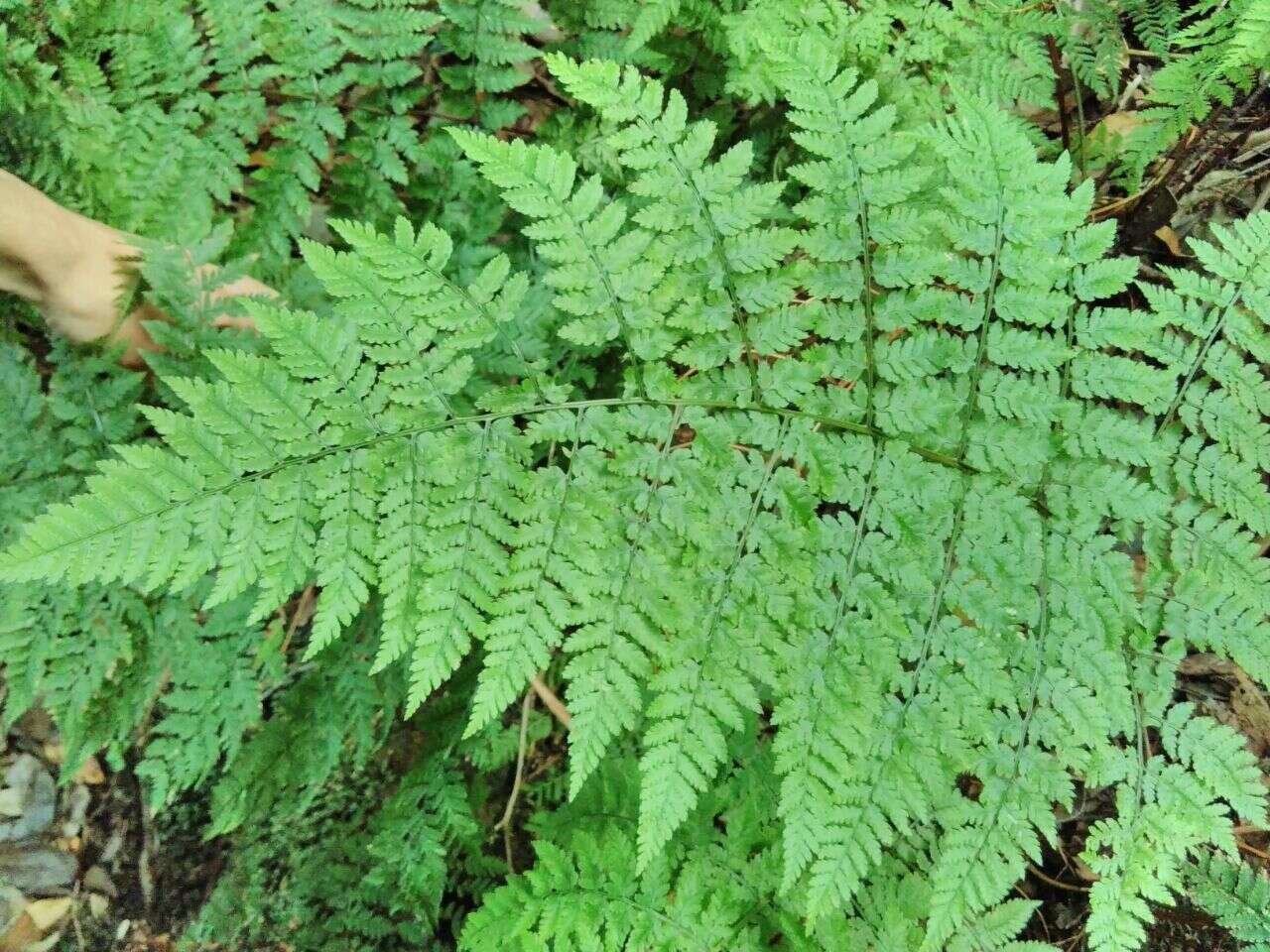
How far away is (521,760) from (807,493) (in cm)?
159

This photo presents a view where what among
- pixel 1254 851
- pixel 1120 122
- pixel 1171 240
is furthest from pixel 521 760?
pixel 1120 122

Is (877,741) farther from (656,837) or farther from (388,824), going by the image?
(388,824)

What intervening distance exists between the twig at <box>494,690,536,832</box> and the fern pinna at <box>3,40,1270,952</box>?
4.04ft

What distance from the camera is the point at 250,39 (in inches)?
107

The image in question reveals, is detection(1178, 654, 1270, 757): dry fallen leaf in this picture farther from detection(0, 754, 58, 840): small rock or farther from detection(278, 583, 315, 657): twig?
detection(0, 754, 58, 840): small rock

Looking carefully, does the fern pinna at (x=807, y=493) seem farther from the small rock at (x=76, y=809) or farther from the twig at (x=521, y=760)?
the small rock at (x=76, y=809)

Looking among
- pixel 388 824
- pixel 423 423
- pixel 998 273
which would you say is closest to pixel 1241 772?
pixel 998 273

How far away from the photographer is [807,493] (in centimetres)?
180

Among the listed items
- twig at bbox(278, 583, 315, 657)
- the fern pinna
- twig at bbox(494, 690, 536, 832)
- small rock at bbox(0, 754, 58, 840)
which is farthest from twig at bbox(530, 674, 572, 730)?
small rock at bbox(0, 754, 58, 840)

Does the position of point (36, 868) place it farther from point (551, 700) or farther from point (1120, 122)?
point (1120, 122)

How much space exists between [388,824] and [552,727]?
0.65 metres

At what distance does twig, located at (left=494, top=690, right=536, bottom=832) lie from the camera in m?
2.87

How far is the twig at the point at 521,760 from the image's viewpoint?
2873 mm

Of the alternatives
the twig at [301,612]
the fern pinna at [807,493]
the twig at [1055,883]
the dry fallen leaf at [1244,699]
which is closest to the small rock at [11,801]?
the twig at [301,612]
